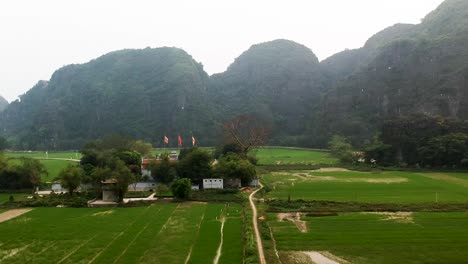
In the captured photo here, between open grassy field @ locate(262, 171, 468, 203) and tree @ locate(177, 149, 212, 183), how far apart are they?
9434 millimetres

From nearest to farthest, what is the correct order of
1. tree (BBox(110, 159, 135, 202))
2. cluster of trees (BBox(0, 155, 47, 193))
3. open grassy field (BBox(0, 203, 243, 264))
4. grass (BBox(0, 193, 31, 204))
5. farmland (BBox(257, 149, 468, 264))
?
farmland (BBox(257, 149, 468, 264))
open grassy field (BBox(0, 203, 243, 264))
tree (BBox(110, 159, 135, 202))
grass (BBox(0, 193, 31, 204))
cluster of trees (BBox(0, 155, 47, 193))

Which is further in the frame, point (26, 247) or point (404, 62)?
point (404, 62)

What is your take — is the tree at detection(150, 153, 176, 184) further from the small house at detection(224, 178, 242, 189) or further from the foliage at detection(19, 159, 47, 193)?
the foliage at detection(19, 159, 47, 193)

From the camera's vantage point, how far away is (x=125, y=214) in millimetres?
40281

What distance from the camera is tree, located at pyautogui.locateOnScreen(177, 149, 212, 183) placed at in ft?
185

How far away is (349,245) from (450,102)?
4276 inches

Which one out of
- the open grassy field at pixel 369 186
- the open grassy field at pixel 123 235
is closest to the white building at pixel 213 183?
the open grassy field at pixel 369 186

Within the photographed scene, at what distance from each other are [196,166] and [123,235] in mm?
24938

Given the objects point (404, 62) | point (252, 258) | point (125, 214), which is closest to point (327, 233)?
point (252, 258)

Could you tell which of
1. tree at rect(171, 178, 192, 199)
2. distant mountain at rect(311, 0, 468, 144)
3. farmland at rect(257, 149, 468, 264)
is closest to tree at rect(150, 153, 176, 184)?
tree at rect(171, 178, 192, 199)

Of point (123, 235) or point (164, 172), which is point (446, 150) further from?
point (123, 235)

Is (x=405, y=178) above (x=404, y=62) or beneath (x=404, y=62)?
beneath

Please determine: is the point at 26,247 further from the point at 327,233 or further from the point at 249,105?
the point at 249,105

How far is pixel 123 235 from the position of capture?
105 ft
